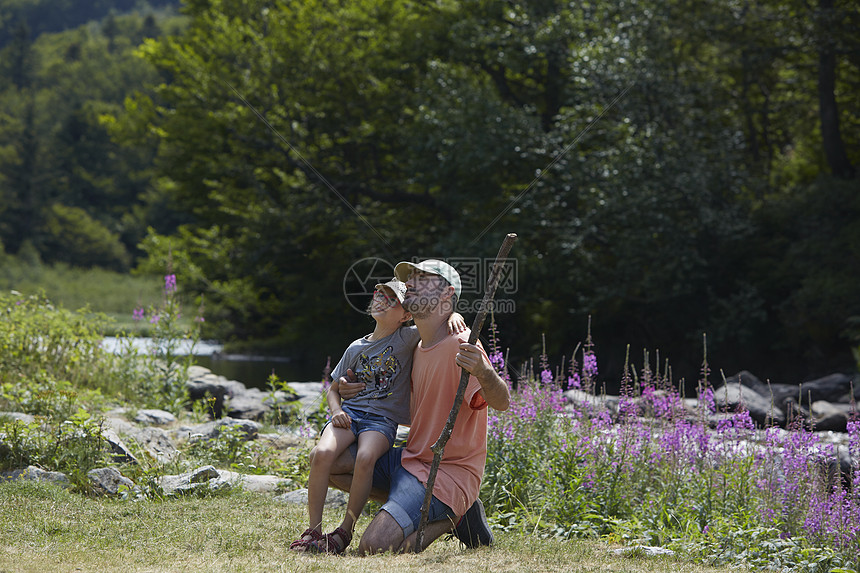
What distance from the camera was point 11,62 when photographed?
77000 mm

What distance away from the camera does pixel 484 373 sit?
3.94m

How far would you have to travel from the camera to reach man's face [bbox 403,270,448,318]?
14.0ft

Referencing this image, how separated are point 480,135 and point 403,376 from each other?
1297cm

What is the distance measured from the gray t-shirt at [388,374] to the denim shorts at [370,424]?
24 mm

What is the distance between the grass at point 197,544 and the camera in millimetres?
3781

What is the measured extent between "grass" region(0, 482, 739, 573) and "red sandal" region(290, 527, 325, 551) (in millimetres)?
48

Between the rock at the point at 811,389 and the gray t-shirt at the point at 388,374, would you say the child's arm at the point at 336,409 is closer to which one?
the gray t-shirt at the point at 388,374

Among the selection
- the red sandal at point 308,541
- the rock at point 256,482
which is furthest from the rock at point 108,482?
the red sandal at point 308,541

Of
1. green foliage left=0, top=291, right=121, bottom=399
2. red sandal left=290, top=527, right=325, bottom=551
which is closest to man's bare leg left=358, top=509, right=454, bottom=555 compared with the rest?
red sandal left=290, top=527, right=325, bottom=551

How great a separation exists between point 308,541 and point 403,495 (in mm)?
524

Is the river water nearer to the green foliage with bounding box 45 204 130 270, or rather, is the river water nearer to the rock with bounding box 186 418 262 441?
the rock with bounding box 186 418 262 441

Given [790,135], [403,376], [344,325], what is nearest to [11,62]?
[344,325]

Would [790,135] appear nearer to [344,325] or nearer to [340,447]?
[344,325]

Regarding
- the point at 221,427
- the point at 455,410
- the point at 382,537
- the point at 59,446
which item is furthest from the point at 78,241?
the point at 455,410
